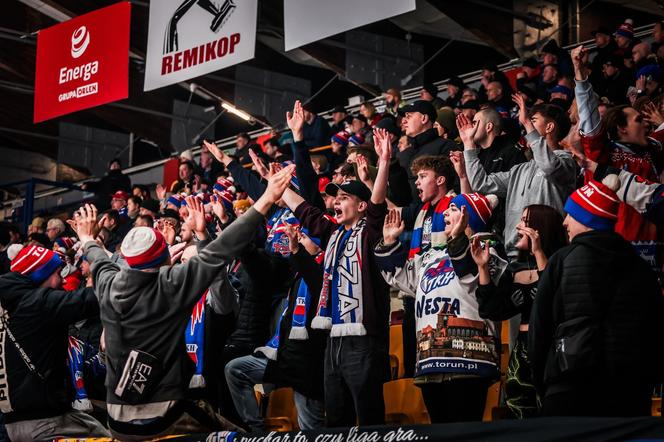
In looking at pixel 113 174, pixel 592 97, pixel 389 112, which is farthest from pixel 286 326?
pixel 113 174

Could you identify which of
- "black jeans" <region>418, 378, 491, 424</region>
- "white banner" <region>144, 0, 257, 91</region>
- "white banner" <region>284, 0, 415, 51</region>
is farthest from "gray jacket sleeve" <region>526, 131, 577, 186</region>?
"white banner" <region>144, 0, 257, 91</region>

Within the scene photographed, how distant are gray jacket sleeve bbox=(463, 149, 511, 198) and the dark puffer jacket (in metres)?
2.30

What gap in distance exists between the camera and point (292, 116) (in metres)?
7.12

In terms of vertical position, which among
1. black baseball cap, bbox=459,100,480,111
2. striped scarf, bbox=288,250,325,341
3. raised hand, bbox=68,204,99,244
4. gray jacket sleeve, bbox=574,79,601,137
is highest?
black baseball cap, bbox=459,100,480,111

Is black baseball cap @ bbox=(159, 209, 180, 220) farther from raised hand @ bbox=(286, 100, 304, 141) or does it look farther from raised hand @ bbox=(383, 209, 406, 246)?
raised hand @ bbox=(383, 209, 406, 246)

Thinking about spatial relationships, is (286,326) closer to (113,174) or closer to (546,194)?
(546,194)

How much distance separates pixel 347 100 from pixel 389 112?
5607mm

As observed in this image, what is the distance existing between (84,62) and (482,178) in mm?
8541

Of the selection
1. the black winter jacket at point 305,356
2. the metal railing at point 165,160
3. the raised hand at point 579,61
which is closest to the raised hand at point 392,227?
the black winter jacket at point 305,356

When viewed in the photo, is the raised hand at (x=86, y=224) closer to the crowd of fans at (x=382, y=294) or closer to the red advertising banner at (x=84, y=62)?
the crowd of fans at (x=382, y=294)

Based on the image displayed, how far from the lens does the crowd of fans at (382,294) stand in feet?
14.0

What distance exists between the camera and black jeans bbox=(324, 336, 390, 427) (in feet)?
17.6

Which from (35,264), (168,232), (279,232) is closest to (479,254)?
(279,232)

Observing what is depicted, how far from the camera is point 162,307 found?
488 cm
